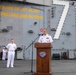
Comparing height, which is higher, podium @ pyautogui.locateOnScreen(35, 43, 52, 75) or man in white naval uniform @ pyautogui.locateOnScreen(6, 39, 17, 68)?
man in white naval uniform @ pyautogui.locateOnScreen(6, 39, 17, 68)

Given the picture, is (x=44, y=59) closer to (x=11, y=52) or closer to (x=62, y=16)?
(x=11, y=52)

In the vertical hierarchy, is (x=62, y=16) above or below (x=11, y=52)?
above

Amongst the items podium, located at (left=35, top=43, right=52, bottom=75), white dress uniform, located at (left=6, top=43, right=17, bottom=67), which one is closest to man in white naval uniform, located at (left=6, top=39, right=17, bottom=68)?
white dress uniform, located at (left=6, top=43, right=17, bottom=67)

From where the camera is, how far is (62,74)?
11.5 meters

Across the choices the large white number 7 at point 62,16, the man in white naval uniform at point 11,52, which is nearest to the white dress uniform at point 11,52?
the man in white naval uniform at point 11,52

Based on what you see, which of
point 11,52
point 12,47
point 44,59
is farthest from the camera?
point 11,52

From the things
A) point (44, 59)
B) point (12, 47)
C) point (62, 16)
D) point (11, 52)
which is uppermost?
point (62, 16)

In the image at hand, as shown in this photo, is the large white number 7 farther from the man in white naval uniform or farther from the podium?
the podium

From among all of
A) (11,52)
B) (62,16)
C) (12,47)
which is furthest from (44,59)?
(62,16)

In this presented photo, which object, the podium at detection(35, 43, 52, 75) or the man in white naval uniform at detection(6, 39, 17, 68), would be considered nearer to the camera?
the podium at detection(35, 43, 52, 75)

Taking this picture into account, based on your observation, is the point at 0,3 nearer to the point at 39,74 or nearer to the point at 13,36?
the point at 13,36

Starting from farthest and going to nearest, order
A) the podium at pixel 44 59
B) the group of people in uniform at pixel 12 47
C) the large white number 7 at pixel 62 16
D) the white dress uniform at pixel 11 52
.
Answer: the large white number 7 at pixel 62 16, the white dress uniform at pixel 11 52, the group of people in uniform at pixel 12 47, the podium at pixel 44 59

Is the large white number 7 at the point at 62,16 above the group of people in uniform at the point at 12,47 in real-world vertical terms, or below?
above

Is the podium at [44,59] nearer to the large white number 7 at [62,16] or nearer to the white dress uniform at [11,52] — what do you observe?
the white dress uniform at [11,52]
